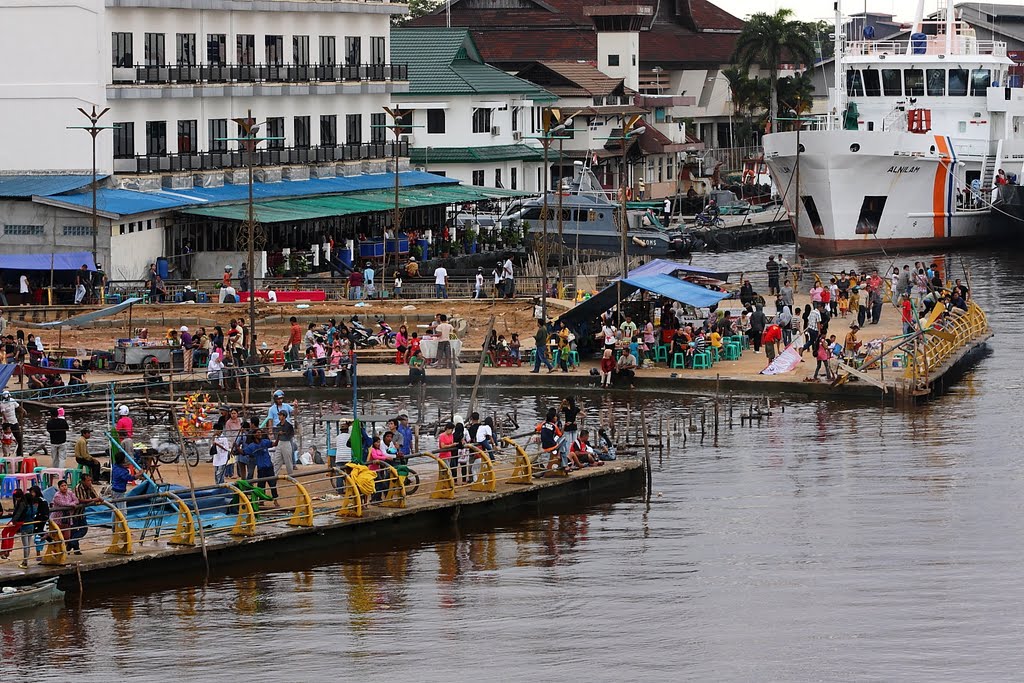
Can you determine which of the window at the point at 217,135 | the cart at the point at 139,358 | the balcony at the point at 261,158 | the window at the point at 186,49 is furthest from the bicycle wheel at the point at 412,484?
the window at the point at 217,135

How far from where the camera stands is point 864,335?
2184 inches

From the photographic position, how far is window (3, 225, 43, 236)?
6775cm

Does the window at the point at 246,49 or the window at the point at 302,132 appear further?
the window at the point at 302,132

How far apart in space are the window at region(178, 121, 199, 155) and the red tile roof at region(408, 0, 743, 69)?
4507 cm

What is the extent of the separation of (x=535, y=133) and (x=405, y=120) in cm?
1256

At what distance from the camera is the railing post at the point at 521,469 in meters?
36.2

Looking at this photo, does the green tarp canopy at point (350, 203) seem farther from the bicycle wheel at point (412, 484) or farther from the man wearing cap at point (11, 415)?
the bicycle wheel at point (412, 484)

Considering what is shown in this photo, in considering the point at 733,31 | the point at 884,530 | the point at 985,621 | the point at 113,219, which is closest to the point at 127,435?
the point at 884,530

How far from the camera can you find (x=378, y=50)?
85.0 meters

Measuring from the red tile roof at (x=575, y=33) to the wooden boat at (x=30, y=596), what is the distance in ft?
299

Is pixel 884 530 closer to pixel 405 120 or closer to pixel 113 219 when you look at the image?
pixel 113 219

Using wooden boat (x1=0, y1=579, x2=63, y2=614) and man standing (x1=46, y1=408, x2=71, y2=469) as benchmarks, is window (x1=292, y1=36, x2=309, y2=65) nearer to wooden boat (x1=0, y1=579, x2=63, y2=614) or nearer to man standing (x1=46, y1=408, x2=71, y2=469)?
man standing (x1=46, y1=408, x2=71, y2=469)

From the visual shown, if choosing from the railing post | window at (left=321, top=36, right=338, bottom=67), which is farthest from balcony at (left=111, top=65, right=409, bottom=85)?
the railing post

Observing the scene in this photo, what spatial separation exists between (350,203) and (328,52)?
8.27 meters
